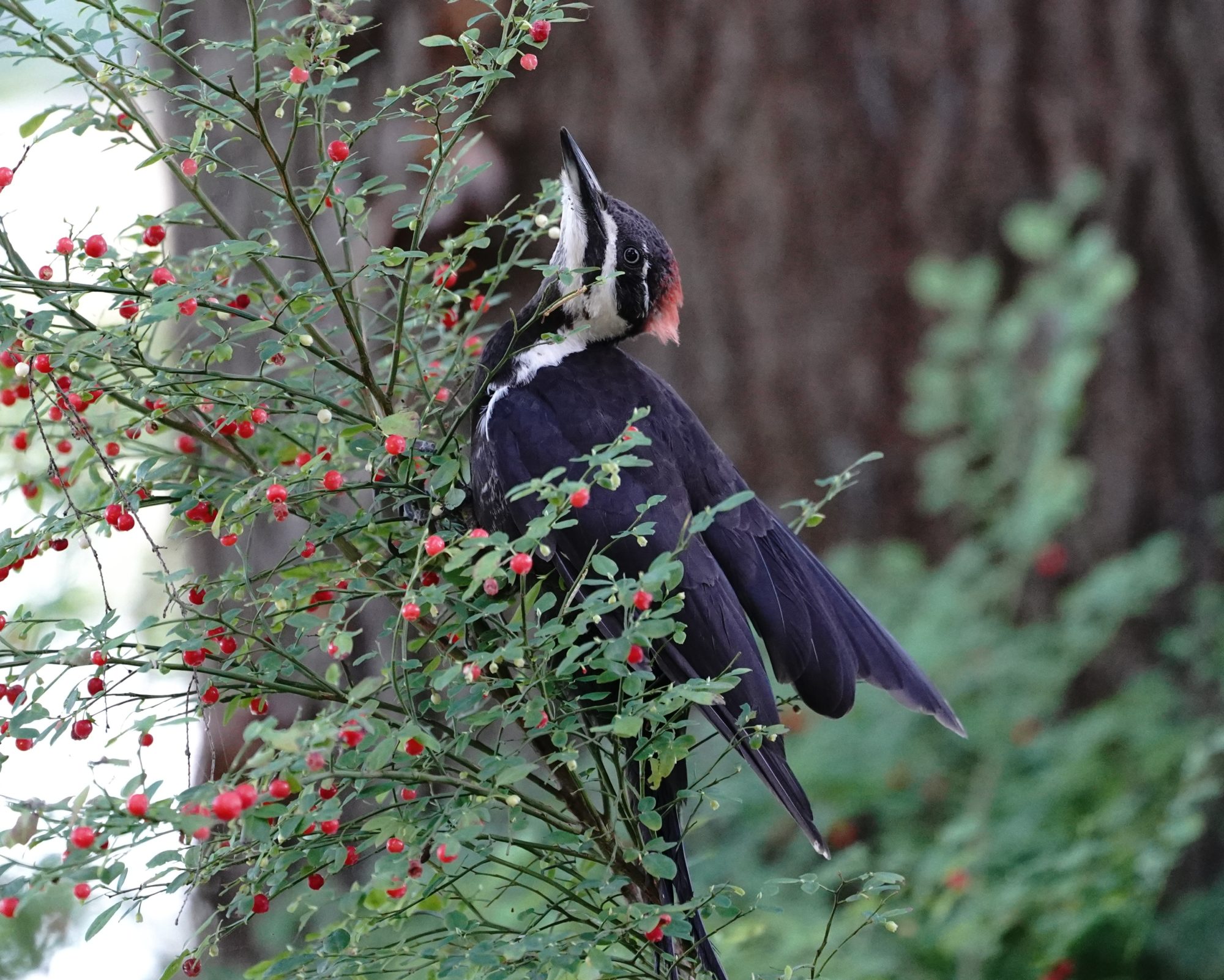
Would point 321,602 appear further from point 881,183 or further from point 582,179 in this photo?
point 881,183

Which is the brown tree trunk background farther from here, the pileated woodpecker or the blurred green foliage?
the pileated woodpecker

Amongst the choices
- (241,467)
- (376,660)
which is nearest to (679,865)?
(241,467)

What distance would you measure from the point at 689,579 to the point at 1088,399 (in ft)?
8.64

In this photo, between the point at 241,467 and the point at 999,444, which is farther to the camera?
the point at 999,444

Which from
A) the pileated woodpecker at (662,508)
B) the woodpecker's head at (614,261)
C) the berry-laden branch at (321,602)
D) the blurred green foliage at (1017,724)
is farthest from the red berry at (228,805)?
the blurred green foliage at (1017,724)

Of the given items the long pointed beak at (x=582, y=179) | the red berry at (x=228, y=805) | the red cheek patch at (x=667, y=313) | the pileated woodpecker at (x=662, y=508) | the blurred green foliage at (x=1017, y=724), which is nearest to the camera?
the red berry at (x=228, y=805)

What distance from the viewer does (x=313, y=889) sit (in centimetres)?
154

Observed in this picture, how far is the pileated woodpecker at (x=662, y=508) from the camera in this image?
183cm

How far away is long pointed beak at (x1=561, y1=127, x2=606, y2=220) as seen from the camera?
2.18 meters

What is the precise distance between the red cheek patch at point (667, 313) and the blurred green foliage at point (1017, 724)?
1.18m

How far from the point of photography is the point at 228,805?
1.11 m

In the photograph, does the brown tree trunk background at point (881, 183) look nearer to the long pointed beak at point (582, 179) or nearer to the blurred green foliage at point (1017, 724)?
the blurred green foliage at point (1017, 724)

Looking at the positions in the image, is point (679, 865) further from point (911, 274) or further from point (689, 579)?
point (911, 274)

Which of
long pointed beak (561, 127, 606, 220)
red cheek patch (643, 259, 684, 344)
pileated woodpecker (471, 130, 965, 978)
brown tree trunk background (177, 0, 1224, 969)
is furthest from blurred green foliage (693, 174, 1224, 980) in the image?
long pointed beak (561, 127, 606, 220)
